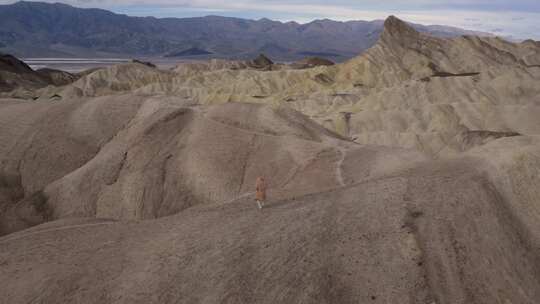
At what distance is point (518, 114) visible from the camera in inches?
1828

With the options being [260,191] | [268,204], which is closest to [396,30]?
[268,204]

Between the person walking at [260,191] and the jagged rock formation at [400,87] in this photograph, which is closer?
the person walking at [260,191]

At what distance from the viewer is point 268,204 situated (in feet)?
61.9

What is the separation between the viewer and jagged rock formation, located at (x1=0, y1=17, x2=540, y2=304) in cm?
1425

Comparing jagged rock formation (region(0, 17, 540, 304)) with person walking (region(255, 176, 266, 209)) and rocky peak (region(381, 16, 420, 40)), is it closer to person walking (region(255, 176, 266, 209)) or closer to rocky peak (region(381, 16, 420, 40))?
person walking (region(255, 176, 266, 209))

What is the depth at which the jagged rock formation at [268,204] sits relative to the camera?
14.2 meters

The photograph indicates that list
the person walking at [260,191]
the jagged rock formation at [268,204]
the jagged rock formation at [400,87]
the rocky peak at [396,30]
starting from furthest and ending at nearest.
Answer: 1. the rocky peak at [396,30]
2. the jagged rock formation at [400,87]
3. the person walking at [260,191]
4. the jagged rock formation at [268,204]

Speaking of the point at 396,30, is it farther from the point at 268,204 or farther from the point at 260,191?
the point at 260,191

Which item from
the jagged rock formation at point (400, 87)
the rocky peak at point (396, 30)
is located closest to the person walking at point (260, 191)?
the jagged rock formation at point (400, 87)

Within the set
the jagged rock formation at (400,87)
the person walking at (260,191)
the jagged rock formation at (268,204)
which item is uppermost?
the person walking at (260,191)

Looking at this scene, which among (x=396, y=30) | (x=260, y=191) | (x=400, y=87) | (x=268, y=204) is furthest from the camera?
(x=396, y=30)

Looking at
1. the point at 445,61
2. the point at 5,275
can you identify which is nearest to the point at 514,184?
the point at 5,275

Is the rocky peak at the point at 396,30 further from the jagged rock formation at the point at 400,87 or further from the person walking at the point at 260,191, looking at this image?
the person walking at the point at 260,191

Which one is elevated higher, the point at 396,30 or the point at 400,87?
the point at 396,30
